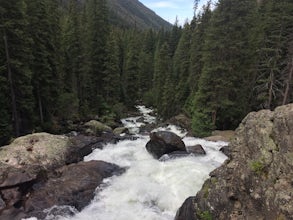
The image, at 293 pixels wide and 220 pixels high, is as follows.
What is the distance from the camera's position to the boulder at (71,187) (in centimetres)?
1328

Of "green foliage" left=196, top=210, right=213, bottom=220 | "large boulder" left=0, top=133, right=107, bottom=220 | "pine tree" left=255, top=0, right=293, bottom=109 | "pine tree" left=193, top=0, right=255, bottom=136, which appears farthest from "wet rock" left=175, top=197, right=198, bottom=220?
"pine tree" left=255, top=0, right=293, bottom=109

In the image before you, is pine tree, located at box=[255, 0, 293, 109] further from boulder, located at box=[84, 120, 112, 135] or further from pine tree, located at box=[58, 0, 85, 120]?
pine tree, located at box=[58, 0, 85, 120]

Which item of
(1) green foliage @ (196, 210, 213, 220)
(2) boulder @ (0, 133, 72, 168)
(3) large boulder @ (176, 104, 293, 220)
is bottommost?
(2) boulder @ (0, 133, 72, 168)

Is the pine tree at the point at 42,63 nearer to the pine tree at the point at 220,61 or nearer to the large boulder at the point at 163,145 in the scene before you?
the large boulder at the point at 163,145

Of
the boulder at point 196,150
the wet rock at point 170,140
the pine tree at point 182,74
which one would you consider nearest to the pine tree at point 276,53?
the boulder at point 196,150

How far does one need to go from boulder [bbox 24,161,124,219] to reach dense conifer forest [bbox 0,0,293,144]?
9771mm

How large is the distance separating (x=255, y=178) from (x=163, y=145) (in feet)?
33.5

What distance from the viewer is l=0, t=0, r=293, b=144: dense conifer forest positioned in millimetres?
24125

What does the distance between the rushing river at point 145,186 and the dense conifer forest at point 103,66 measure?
953cm

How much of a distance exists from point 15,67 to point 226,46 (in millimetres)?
18833

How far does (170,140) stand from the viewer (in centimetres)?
1934

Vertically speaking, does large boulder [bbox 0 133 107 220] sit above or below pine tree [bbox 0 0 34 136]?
below

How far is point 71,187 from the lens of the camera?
14508 mm

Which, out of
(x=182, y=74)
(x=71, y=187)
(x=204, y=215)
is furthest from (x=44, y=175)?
(x=182, y=74)
